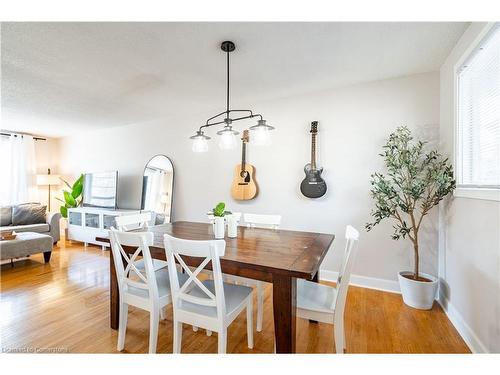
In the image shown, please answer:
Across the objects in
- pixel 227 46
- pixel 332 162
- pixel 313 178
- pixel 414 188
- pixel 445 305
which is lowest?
pixel 445 305

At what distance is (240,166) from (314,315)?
230 centimetres

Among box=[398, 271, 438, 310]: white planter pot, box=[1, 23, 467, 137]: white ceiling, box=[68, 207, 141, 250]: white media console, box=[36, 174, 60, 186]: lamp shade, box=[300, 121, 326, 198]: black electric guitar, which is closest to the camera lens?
box=[1, 23, 467, 137]: white ceiling

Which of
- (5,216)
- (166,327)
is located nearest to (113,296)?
(166,327)

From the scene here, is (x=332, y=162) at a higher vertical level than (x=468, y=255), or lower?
higher

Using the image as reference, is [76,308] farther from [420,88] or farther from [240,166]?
[420,88]

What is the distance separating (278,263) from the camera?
1.35 m

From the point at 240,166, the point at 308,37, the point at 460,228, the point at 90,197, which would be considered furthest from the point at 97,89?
the point at 460,228

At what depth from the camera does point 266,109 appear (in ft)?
A: 10.9

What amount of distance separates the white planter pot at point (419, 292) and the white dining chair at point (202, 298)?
5.59 ft

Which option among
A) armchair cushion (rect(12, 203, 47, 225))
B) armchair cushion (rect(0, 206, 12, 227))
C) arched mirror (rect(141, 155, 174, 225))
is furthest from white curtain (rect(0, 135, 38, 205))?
arched mirror (rect(141, 155, 174, 225))

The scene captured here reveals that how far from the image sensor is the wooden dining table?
129cm

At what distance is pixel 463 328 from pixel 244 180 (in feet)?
8.49

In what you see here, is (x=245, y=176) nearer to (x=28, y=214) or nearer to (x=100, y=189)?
(x=100, y=189)

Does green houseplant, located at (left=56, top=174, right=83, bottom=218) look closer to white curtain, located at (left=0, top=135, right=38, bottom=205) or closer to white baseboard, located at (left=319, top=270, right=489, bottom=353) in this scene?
white curtain, located at (left=0, top=135, right=38, bottom=205)
